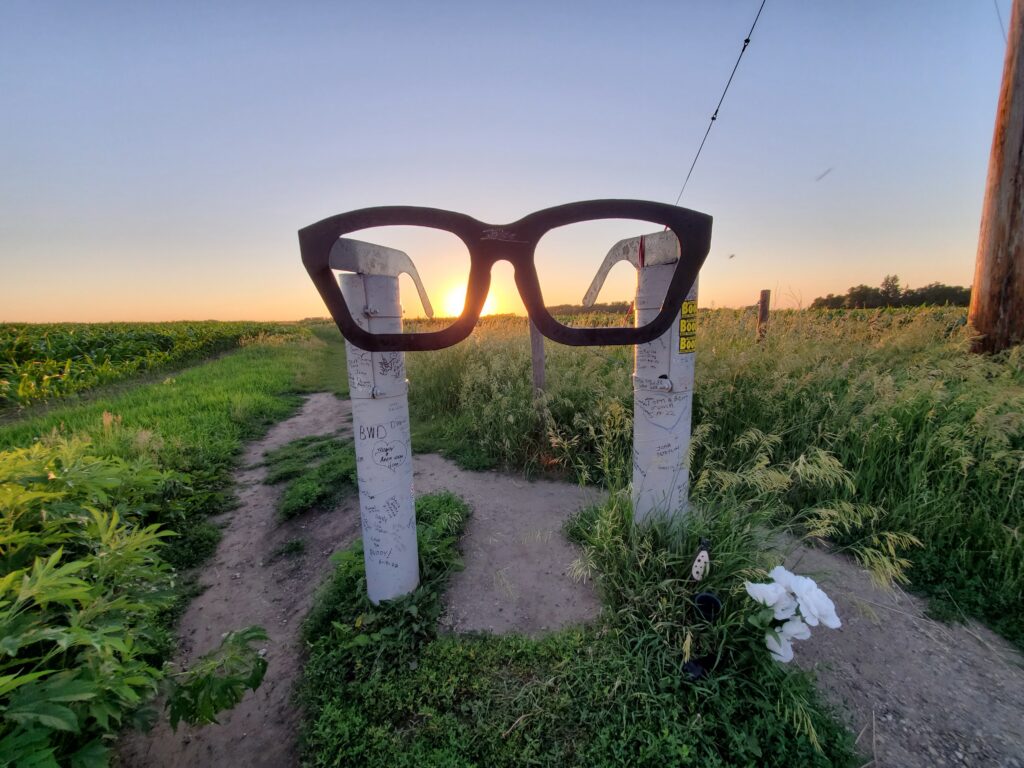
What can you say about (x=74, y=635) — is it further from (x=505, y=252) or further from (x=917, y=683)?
(x=917, y=683)

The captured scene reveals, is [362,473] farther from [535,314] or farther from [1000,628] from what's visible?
[1000,628]

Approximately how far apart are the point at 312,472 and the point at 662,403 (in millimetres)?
3604

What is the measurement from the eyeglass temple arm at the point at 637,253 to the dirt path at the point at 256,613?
2.28m

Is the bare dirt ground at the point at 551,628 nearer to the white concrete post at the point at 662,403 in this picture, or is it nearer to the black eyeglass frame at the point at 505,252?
the white concrete post at the point at 662,403

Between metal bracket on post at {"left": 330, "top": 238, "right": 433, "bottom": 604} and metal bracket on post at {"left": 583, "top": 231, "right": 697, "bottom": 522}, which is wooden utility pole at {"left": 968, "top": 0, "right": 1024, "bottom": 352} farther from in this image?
metal bracket on post at {"left": 330, "top": 238, "right": 433, "bottom": 604}

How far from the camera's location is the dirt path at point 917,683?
1403 mm

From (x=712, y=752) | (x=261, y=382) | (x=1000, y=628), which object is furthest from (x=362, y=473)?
(x=261, y=382)

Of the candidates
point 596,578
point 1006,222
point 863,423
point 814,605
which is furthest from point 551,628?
point 1006,222

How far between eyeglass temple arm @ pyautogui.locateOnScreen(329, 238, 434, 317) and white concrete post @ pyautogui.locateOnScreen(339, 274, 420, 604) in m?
0.04

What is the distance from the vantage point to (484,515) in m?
2.91

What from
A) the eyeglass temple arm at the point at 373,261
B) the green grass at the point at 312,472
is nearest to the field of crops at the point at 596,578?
the green grass at the point at 312,472

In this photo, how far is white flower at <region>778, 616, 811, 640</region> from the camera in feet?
4.24

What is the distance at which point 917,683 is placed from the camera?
5.36 ft

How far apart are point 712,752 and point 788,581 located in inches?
24.1
